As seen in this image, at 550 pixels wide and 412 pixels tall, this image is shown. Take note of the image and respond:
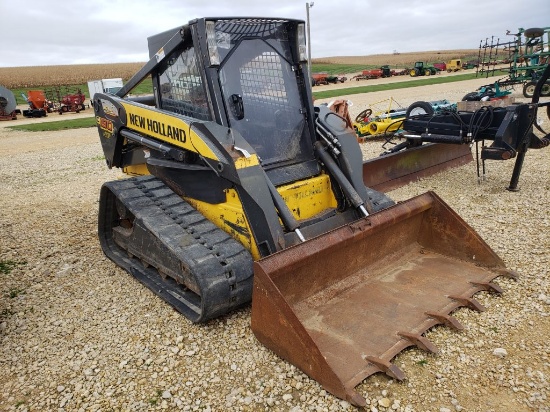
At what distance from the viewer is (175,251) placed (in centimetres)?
342

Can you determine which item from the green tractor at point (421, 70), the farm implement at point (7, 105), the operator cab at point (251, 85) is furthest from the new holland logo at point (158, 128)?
the green tractor at point (421, 70)

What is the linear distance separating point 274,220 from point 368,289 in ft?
3.16

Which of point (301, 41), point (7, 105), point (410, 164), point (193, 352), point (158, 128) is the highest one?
point (301, 41)

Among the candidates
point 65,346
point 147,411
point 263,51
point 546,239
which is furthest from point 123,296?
point 546,239

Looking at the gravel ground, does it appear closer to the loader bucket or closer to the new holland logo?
the loader bucket

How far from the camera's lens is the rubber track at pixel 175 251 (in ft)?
10.7

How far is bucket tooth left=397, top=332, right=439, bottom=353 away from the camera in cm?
293

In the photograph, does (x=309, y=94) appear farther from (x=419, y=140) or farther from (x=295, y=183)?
(x=419, y=140)

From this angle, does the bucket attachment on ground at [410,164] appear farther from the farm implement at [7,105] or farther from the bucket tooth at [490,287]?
the farm implement at [7,105]

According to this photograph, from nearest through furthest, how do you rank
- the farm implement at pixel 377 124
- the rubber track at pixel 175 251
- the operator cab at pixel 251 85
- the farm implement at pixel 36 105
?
the rubber track at pixel 175 251
the operator cab at pixel 251 85
the farm implement at pixel 377 124
the farm implement at pixel 36 105

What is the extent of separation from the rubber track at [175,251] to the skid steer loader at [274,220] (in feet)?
0.04

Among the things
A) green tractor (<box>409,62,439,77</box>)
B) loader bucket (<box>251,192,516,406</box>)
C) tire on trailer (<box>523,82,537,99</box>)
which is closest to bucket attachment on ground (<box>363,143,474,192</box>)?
loader bucket (<box>251,192,516,406</box>)

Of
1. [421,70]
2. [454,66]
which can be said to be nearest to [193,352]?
[421,70]

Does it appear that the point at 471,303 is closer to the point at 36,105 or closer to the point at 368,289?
the point at 368,289
